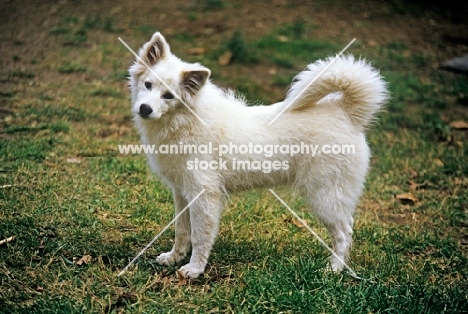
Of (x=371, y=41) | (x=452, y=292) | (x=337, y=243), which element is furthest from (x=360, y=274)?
(x=371, y=41)

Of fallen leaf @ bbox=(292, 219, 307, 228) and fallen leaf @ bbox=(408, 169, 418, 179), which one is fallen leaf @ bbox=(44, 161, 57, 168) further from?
fallen leaf @ bbox=(408, 169, 418, 179)

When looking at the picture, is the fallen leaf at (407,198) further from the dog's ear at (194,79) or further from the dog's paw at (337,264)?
the dog's ear at (194,79)

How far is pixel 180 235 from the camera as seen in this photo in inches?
155

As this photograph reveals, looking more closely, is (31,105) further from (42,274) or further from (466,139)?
(466,139)

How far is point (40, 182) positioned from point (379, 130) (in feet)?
13.2

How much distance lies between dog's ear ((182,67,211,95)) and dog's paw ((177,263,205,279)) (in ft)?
3.81

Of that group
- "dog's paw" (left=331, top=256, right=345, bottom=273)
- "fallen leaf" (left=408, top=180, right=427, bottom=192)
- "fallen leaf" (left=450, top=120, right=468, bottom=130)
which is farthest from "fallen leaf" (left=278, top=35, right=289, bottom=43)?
"dog's paw" (left=331, top=256, right=345, bottom=273)

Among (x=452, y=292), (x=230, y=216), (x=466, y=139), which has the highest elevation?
(x=452, y=292)

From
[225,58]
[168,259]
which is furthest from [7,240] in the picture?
[225,58]

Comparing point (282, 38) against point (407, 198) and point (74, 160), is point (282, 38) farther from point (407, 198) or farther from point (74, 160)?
point (74, 160)

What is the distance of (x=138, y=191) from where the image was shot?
487 centimetres

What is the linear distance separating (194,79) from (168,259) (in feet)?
4.17

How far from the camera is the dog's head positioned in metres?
3.43

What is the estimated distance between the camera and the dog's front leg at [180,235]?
3.89 meters
